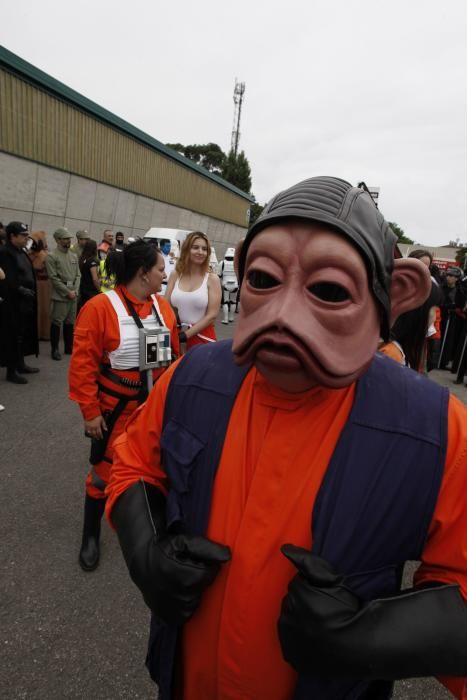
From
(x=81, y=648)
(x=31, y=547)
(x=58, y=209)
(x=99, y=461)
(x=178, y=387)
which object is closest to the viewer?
(x=178, y=387)

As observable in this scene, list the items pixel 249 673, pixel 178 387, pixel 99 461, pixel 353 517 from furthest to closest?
pixel 99 461
pixel 178 387
pixel 249 673
pixel 353 517

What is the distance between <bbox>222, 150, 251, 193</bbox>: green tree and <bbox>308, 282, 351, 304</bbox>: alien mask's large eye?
4483cm

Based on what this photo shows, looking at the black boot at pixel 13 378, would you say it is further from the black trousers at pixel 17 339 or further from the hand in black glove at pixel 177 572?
the hand in black glove at pixel 177 572

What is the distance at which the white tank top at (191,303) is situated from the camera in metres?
3.49

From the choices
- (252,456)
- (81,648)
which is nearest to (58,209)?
(81,648)

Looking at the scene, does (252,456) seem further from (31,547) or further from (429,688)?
(31,547)

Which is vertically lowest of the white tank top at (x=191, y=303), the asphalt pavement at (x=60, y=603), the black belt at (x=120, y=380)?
the asphalt pavement at (x=60, y=603)

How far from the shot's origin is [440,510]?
864mm

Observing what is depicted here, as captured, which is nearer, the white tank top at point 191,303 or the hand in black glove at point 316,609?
the hand in black glove at point 316,609

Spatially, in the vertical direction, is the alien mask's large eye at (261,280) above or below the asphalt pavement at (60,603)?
above

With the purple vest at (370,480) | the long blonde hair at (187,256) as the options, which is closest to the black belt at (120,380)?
the purple vest at (370,480)

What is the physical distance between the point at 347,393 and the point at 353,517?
0.27m

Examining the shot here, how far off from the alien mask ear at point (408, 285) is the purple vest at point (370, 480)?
0.15 metres

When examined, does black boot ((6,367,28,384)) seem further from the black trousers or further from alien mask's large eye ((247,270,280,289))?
alien mask's large eye ((247,270,280,289))
